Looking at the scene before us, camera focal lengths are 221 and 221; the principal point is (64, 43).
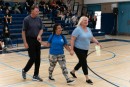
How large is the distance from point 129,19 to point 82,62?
1392 centimetres

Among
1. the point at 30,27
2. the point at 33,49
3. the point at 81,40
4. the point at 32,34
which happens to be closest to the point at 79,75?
the point at 81,40

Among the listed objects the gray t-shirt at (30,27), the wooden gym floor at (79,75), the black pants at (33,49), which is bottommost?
the wooden gym floor at (79,75)

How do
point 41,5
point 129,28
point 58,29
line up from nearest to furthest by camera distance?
point 58,29 → point 41,5 → point 129,28

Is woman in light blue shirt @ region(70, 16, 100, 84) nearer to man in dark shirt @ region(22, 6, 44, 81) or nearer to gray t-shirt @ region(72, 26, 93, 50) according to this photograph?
gray t-shirt @ region(72, 26, 93, 50)

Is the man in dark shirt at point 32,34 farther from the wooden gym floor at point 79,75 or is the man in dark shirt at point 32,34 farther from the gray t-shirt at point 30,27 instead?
the wooden gym floor at point 79,75

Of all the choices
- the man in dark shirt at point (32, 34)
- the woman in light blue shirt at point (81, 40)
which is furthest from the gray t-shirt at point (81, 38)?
the man in dark shirt at point (32, 34)

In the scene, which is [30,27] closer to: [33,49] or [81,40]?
[33,49]

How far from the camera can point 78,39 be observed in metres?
4.77

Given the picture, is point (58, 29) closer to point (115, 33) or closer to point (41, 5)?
point (41, 5)

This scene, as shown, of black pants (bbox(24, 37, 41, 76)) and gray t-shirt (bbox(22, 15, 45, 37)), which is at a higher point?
gray t-shirt (bbox(22, 15, 45, 37))

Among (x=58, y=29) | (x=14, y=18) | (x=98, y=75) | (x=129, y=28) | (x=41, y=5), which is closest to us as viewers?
(x=58, y=29)

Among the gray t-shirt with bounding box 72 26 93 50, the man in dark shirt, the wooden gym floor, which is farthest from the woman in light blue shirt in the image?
the man in dark shirt

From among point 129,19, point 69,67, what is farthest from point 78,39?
point 129,19

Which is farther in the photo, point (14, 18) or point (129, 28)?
point (129, 28)
